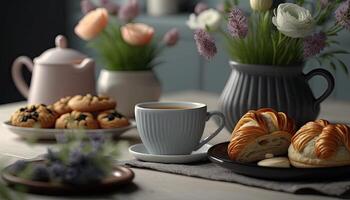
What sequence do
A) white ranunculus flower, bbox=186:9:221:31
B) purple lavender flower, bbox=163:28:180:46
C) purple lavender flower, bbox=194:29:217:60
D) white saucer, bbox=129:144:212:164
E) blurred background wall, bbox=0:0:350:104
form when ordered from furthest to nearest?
blurred background wall, bbox=0:0:350:104, purple lavender flower, bbox=163:28:180:46, white ranunculus flower, bbox=186:9:221:31, purple lavender flower, bbox=194:29:217:60, white saucer, bbox=129:144:212:164

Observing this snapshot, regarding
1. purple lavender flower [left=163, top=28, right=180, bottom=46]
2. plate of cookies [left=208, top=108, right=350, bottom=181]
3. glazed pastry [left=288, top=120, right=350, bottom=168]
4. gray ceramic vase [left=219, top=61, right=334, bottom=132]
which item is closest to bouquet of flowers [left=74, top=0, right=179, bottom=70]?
purple lavender flower [left=163, top=28, right=180, bottom=46]

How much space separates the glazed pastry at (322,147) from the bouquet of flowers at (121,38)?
2.56 ft

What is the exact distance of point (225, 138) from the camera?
5.82ft

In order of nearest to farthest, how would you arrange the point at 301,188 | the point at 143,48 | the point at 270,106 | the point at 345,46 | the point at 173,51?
the point at 301,188 < the point at 270,106 < the point at 143,48 < the point at 345,46 < the point at 173,51

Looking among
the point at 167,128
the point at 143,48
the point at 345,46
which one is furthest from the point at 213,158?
the point at 345,46

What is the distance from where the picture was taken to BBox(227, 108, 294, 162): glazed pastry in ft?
4.61

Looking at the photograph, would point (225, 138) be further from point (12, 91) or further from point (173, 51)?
point (12, 91)

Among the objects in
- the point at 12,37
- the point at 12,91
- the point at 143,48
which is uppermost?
the point at 143,48

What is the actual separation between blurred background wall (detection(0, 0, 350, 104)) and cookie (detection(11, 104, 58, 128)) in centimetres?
196

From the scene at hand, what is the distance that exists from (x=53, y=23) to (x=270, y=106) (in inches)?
102

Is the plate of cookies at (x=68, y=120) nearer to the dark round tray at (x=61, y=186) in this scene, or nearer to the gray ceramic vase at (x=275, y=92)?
the gray ceramic vase at (x=275, y=92)

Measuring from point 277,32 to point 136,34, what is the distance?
1.51ft

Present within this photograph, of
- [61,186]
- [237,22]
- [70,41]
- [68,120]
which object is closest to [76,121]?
[68,120]

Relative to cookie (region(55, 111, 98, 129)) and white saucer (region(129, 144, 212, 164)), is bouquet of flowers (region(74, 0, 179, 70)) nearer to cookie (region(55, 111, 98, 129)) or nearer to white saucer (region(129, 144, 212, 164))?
cookie (region(55, 111, 98, 129))
